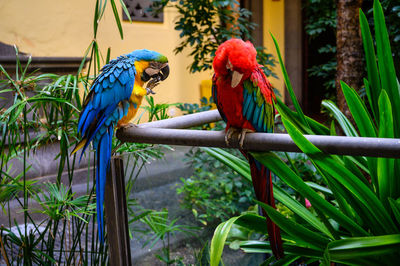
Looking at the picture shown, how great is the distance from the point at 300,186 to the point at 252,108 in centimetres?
21

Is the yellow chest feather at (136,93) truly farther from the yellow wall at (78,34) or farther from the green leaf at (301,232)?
the yellow wall at (78,34)

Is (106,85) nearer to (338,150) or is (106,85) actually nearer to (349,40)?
(338,150)

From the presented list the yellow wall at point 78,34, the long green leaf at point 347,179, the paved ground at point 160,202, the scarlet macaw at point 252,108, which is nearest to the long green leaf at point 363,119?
the long green leaf at point 347,179

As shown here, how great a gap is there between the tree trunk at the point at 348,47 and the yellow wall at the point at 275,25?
2785mm

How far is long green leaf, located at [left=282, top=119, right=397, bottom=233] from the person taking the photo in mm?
693

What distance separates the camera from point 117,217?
86 cm

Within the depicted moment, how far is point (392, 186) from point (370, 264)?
0.62 ft

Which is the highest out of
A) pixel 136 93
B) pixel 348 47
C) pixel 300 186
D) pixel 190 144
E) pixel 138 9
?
pixel 138 9

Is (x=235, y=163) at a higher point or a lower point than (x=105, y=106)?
lower

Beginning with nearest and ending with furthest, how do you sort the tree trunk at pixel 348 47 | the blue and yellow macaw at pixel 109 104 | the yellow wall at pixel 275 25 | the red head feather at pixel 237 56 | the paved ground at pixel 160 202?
the red head feather at pixel 237 56 < the blue and yellow macaw at pixel 109 104 < the tree trunk at pixel 348 47 < the paved ground at pixel 160 202 < the yellow wall at pixel 275 25

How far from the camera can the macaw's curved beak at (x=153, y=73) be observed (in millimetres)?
1068

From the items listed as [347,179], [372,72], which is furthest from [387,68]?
[347,179]

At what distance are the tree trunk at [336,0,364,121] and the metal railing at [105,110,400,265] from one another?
1137 millimetres

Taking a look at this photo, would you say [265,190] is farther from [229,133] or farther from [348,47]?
[348,47]
